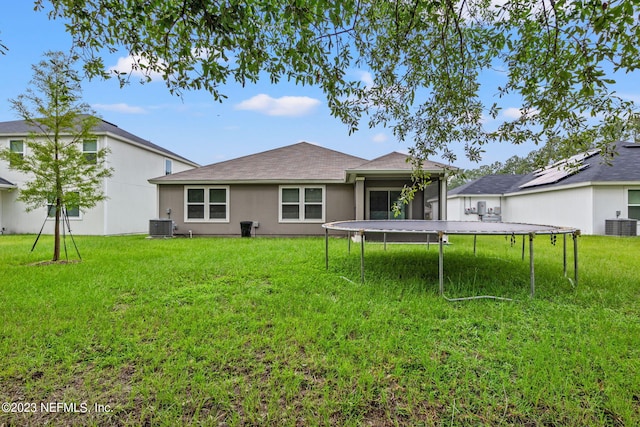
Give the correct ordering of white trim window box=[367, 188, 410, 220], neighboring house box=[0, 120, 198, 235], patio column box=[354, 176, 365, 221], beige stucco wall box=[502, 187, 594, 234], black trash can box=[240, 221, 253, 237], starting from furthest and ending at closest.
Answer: neighboring house box=[0, 120, 198, 235]
beige stucco wall box=[502, 187, 594, 234]
black trash can box=[240, 221, 253, 237]
white trim window box=[367, 188, 410, 220]
patio column box=[354, 176, 365, 221]

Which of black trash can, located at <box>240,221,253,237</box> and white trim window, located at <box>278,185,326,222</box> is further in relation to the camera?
white trim window, located at <box>278,185,326,222</box>

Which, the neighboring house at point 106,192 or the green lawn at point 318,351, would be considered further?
the neighboring house at point 106,192

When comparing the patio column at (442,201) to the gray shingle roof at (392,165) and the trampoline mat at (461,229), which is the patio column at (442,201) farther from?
the trampoline mat at (461,229)

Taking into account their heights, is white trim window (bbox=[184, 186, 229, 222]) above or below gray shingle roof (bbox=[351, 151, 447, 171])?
below

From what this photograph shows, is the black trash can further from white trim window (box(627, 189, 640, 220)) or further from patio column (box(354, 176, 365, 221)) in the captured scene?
white trim window (box(627, 189, 640, 220))

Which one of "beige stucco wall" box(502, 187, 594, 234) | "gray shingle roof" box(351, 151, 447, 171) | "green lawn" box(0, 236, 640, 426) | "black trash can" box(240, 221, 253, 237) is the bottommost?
"green lawn" box(0, 236, 640, 426)

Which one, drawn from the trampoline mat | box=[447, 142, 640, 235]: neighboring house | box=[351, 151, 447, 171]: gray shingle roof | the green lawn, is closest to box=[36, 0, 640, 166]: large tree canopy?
the trampoline mat

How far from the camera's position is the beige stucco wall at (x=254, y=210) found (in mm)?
12527

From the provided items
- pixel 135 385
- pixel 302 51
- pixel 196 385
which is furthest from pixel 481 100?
pixel 135 385

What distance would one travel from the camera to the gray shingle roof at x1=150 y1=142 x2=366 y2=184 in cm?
1270

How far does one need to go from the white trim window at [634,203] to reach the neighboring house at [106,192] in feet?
65.3

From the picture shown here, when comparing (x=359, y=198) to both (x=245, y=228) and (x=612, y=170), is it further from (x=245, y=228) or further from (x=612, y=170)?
(x=612, y=170)

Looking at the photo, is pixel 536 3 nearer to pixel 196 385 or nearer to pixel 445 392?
pixel 445 392

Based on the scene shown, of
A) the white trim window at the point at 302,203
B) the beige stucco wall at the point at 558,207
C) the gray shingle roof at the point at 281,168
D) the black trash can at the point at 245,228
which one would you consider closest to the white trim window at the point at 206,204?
the gray shingle roof at the point at 281,168
